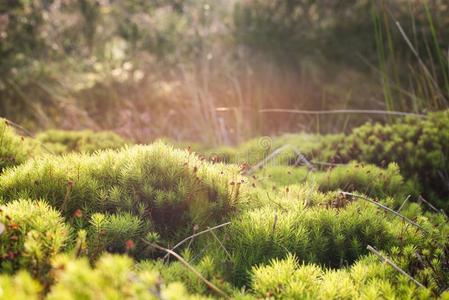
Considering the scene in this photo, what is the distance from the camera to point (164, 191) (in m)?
2.07

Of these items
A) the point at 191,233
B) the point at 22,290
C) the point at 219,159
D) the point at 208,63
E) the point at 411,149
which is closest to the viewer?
the point at 22,290

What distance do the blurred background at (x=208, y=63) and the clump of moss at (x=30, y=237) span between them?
3.50 m

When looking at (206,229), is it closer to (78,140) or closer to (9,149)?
(9,149)

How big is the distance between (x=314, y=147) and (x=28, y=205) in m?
2.74

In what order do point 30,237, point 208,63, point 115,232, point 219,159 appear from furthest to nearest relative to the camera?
point 208,63, point 219,159, point 115,232, point 30,237

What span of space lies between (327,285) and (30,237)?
1.08m

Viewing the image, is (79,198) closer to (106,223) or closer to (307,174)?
(106,223)

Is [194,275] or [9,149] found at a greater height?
[9,149]

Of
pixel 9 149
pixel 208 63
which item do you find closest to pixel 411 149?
pixel 9 149

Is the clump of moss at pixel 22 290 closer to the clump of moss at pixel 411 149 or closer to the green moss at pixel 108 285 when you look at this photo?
the green moss at pixel 108 285

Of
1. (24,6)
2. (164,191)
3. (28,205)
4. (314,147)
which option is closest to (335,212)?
(164,191)

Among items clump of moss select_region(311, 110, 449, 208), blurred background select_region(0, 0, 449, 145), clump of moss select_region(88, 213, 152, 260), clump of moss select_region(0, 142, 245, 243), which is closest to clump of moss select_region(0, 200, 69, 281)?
clump of moss select_region(88, 213, 152, 260)

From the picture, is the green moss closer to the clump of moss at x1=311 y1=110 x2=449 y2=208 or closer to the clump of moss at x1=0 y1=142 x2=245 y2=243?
the clump of moss at x1=0 y1=142 x2=245 y2=243

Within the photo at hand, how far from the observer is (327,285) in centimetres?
163
